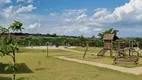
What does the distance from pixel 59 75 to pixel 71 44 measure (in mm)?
55065

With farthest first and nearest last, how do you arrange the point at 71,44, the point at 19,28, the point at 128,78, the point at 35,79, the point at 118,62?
the point at 71,44 < the point at 118,62 < the point at 128,78 < the point at 35,79 < the point at 19,28

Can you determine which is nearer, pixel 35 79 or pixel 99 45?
pixel 35 79

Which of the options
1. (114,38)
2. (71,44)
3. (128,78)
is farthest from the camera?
(71,44)

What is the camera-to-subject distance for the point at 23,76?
16828 mm

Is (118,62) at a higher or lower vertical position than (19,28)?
lower

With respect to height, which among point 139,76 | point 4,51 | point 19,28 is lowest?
point 139,76

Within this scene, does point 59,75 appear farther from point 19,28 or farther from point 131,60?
point 131,60

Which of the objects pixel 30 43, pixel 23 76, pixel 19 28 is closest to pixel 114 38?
pixel 23 76

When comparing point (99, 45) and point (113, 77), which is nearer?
point (113, 77)

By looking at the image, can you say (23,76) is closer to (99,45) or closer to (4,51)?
(4,51)

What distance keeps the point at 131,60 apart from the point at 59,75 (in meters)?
10.8

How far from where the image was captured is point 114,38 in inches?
1425

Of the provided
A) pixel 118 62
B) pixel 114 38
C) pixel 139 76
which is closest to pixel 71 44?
pixel 114 38

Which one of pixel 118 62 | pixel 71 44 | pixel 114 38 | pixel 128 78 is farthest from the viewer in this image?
pixel 71 44
